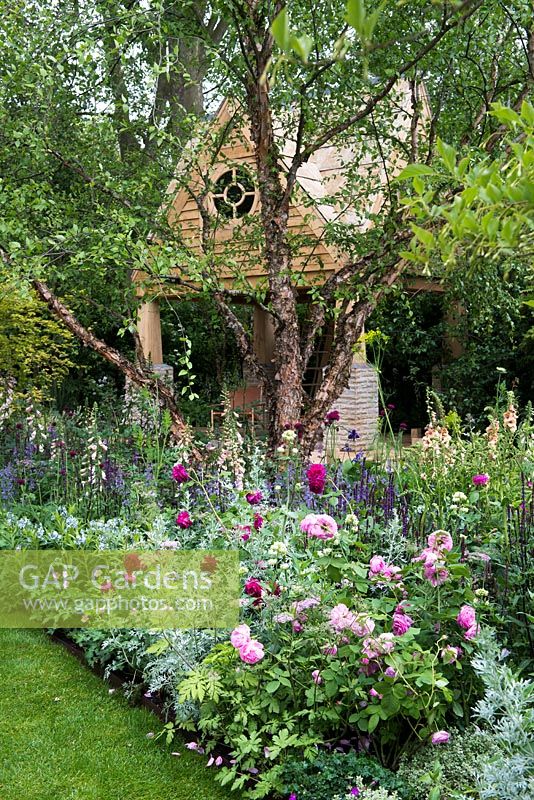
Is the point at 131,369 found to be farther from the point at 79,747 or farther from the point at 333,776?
the point at 333,776

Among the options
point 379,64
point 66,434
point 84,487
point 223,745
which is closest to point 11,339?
point 66,434

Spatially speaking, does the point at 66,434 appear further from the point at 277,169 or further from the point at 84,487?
the point at 277,169

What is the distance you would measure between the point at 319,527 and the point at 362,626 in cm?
36

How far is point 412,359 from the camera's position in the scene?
1306 cm

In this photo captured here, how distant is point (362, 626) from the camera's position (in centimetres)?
247

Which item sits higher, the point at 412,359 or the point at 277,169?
the point at 277,169

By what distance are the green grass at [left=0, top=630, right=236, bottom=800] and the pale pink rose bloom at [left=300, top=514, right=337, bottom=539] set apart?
105 centimetres

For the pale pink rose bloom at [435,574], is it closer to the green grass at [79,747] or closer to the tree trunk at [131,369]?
the green grass at [79,747]

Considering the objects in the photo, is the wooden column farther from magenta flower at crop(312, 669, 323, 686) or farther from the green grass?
magenta flower at crop(312, 669, 323, 686)

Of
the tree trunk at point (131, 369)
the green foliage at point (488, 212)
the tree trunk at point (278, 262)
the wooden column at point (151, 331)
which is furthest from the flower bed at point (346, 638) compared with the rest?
the wooden column at point (151, 331)

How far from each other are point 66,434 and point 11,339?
419cm

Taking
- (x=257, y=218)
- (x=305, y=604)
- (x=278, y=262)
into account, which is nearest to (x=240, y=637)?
(x=305, y=604)

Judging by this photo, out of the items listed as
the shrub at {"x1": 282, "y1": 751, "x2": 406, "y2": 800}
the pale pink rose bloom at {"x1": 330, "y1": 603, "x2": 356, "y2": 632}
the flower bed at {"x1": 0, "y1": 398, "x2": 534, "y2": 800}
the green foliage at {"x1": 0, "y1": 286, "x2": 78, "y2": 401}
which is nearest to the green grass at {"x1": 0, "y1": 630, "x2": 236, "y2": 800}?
the flower bed at {"x1": 0, "y1": 398, "x2": 534, "y2": 800}

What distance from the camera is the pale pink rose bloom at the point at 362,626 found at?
244 centimetres
